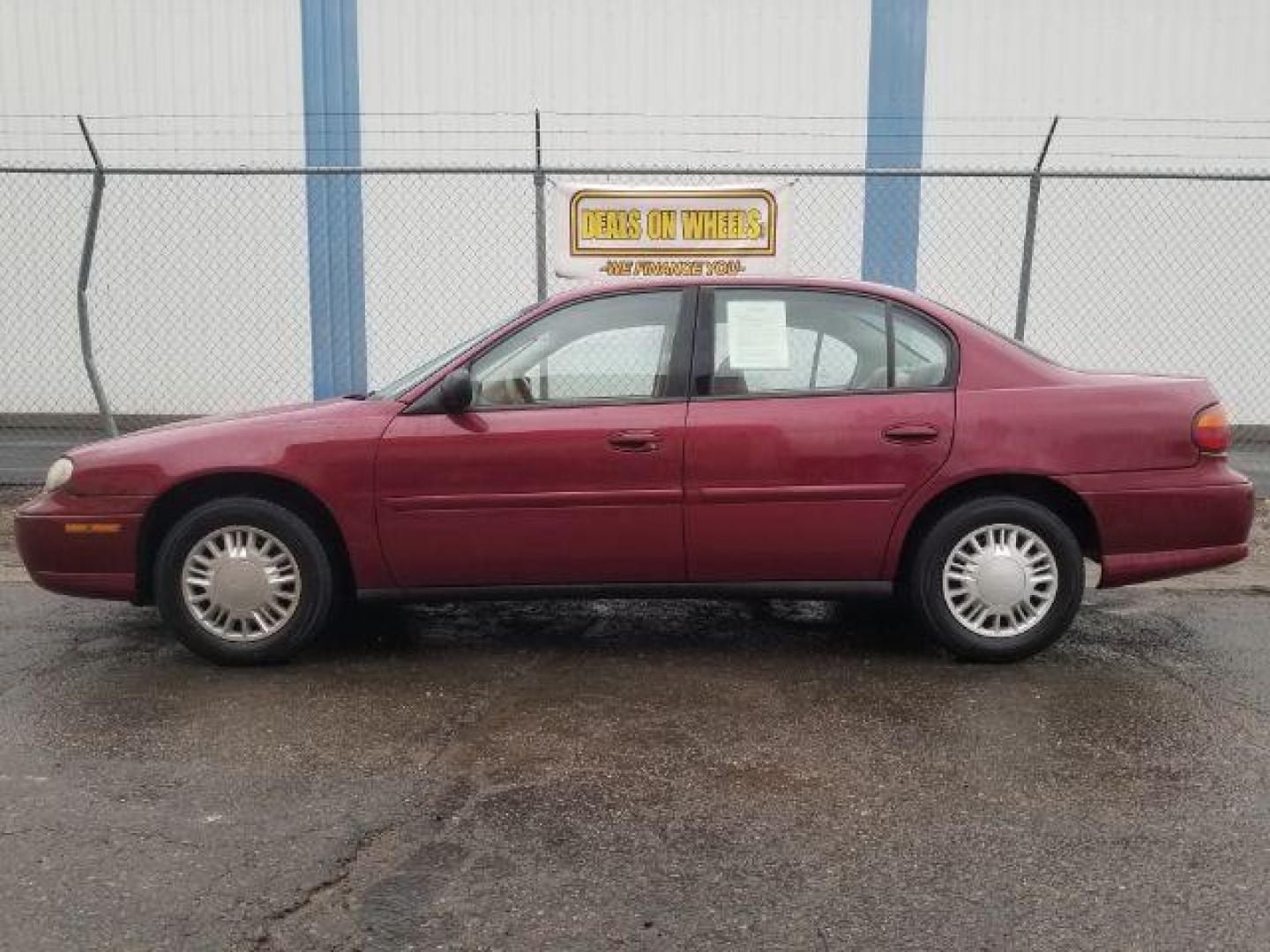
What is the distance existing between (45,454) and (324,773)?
5.97 m

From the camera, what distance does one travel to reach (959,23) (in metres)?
10.4

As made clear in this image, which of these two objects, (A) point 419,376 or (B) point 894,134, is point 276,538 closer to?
(A) point 419,376

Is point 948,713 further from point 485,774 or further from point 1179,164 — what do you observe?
point 1179,164

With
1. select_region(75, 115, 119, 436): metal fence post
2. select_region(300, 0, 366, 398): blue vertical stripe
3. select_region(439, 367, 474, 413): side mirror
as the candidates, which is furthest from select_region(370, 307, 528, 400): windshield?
select_region(300, 0, 366, 398): blue vertical stripe

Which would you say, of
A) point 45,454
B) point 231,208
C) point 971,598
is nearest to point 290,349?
point 231,208

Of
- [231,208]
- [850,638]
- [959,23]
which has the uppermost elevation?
[959,23]

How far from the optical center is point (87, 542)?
4414 mm

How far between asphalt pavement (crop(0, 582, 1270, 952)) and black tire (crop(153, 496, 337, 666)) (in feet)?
0.37

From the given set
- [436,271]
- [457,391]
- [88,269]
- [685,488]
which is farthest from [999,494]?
[436,271]

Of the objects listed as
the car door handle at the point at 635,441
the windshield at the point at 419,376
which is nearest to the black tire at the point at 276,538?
the windshield at the point at 419,376

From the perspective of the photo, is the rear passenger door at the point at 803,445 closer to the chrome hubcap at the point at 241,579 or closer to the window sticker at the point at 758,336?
the window sticker at the point at 758,336

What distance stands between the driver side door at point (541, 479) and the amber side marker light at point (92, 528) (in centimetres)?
102

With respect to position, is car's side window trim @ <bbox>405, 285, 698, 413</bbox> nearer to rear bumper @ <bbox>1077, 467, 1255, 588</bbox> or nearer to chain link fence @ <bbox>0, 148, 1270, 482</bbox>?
rear bumper @ <bbox>1077, 467, 1255, 588</bbox>

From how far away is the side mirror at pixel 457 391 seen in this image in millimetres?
4293
